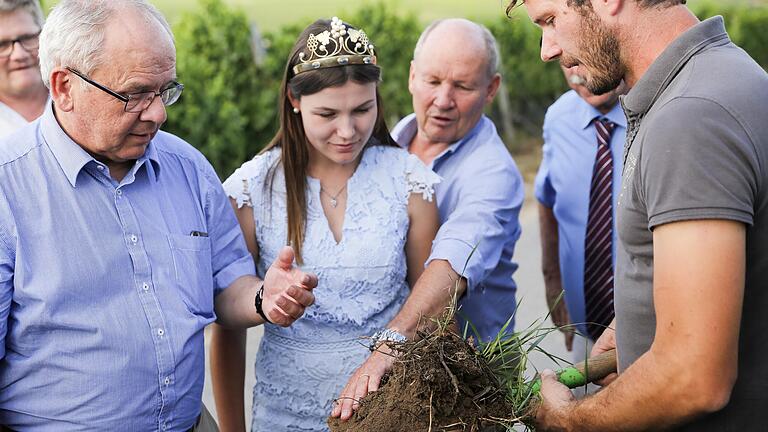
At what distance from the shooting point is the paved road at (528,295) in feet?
19.7

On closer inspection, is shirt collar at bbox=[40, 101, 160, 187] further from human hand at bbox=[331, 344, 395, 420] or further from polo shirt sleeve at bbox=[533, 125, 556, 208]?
polo shirt sleeve at bbox=[533, 125, 556, 208]

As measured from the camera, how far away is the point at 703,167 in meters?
1.87

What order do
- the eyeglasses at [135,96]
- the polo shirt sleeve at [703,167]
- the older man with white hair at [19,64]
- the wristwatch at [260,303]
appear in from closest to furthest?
1. the polo shirt sleeve at [703,167]
2. the eyeglasses at [135,96]
3. the wristwatch at [260,303]
4. the older man with white hair at [19,64]

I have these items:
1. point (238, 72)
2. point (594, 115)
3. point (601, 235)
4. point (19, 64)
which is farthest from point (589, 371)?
point (238, 72)

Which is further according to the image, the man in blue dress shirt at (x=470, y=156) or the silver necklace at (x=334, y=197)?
the man in blue dress shirt at (x=470, y=156)

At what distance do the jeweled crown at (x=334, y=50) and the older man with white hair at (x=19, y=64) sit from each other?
129cm

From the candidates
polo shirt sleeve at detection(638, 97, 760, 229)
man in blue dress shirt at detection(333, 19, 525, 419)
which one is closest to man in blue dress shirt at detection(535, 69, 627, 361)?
man in blue dress shirt at detection(333, 19, 525, 419)

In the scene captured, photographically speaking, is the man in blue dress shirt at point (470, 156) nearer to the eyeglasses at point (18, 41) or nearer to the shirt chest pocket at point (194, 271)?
the shirt chest pocket at point (194, 271)

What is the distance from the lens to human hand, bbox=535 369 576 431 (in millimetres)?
2309

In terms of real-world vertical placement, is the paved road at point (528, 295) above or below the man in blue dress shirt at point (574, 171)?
below

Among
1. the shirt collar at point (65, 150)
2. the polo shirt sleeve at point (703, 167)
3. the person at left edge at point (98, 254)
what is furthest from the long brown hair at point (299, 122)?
the polo shirt sleeve at point (703, 167)

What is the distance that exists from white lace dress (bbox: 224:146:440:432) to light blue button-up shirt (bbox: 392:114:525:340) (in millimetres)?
200

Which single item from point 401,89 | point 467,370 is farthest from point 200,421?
point 401,89

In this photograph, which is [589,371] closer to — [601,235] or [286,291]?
[286,291]
